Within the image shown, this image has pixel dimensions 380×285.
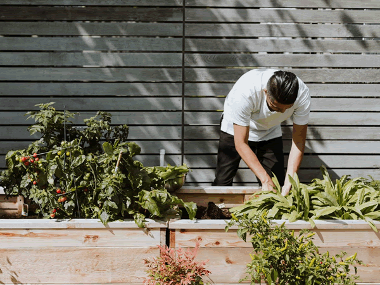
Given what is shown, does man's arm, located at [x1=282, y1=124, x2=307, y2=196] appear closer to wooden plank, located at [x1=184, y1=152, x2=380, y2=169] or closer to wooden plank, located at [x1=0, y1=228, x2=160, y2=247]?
wooden plank, located at [x1=184, y1=152, x2=380, y2=169]

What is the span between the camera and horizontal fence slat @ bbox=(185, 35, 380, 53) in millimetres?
4199

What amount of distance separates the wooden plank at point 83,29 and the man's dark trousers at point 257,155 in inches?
57.8

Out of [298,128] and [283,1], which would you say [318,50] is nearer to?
[283,1]

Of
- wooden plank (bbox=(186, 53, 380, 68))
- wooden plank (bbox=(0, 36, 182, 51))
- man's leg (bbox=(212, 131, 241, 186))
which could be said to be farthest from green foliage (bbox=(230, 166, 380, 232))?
wooden plank (bbox=(0, 36, 182, 51))

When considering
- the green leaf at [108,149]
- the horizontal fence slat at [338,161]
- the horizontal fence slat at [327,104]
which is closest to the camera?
the green leaf at [108,149]

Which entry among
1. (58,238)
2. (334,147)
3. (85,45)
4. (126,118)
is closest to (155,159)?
(126,118)

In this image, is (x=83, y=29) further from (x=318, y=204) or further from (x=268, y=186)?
(x=318, y=204)

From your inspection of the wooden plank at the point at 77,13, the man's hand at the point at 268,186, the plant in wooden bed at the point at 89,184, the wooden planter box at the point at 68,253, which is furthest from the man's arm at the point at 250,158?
the wooden plank at the point at 77,13

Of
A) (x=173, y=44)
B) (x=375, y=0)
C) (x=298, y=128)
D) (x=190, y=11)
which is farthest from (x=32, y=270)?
(x=375, y=0)

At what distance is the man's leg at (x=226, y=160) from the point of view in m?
3.70

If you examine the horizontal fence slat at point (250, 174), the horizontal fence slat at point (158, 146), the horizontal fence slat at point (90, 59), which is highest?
the horizontal fence slat at point (90, 59)

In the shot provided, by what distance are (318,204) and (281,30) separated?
7.42 feet

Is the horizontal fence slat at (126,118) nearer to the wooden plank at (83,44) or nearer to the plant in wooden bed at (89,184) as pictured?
the wooden plank at (83,44)

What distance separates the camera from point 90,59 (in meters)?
4.17
